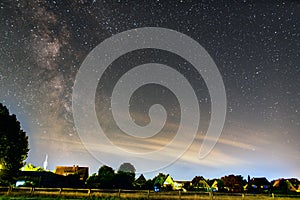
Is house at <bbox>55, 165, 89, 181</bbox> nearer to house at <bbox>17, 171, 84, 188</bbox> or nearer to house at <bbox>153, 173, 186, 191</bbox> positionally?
house at <bbox>153, 173, 186, 191</bbox>

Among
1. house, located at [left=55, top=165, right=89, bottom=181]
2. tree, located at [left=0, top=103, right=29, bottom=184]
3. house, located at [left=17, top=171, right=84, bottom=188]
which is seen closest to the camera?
tree, located at [left=0, top=103, right=29, bottom=184]

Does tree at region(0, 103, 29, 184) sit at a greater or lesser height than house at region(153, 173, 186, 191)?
greater

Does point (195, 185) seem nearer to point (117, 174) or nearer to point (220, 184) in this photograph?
point (220, 184)

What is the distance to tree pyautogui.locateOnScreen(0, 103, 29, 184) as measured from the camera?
39.5 metres

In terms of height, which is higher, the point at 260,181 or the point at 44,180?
the point at 260,181

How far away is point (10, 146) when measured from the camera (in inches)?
1596

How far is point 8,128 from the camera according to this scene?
132 ft

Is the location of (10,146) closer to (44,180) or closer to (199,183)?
(44,180)

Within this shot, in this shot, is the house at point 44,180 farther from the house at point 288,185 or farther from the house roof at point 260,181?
the house roof at point 260,181

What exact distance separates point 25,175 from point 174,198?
38.7 meters

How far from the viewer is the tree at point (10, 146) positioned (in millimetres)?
39531

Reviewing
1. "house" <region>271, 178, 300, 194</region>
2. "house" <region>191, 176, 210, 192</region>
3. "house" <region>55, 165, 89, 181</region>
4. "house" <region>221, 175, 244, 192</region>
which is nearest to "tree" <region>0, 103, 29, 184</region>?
"house" <region>55, 165, 89, 181</region>

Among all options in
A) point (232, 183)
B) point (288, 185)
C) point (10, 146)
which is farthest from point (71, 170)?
point (288, 185)

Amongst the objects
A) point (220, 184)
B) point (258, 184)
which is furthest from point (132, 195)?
point (258, 184)
